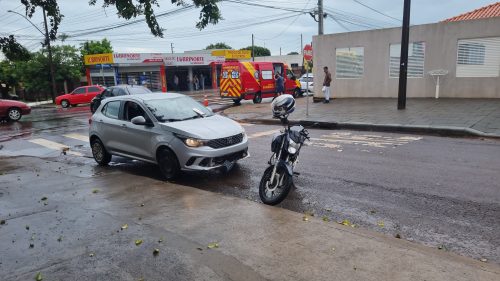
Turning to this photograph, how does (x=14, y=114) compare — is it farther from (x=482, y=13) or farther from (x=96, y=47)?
(x=96, y=47)

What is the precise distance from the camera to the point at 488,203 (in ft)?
18.1

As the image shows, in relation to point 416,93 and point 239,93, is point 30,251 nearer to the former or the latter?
point 416,93

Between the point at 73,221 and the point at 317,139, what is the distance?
7328 mm

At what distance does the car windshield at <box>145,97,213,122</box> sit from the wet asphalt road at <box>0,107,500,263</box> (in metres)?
1.22

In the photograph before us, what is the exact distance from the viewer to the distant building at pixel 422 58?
52.6 feet

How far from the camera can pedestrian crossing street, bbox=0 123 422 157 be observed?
33.5 ft

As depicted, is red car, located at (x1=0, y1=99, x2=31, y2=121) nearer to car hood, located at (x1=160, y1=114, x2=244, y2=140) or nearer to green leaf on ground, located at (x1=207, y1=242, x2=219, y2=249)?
car hood, located at (x1=160, y1=114, x2=244, y2=140)

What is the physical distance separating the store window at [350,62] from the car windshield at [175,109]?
12718 mm

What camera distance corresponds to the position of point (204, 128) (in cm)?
752

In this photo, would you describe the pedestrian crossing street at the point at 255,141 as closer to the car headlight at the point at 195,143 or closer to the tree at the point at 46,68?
the car headlight at the point at 195,143

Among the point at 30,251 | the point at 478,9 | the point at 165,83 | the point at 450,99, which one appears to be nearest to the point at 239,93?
the point at 450,99

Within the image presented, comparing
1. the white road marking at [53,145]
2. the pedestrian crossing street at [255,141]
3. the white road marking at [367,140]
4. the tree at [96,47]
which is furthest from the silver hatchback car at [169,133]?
the tree at [96,47]

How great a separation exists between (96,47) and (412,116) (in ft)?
190

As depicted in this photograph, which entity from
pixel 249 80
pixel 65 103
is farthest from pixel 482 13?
pixel 65 103
